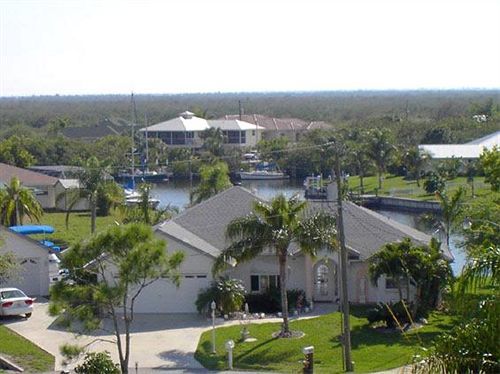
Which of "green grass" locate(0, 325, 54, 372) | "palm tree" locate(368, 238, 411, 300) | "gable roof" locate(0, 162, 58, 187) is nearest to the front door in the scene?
"palm tree" locate(368, 238, 411, 300)

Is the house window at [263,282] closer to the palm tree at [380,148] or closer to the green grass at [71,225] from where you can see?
the green grass at [71,225]

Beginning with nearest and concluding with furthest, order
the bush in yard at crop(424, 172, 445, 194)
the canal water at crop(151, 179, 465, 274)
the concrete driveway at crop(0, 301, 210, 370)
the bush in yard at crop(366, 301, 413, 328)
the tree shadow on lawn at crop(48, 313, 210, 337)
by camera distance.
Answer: the concrete driveway at crop(0, 301, 210, 370), the bush in yard at crop(366, 301, 413, 328), the tree shadow on lawn at crop(48, 313, 210, 337), the canal water at crop(151, 179, 465, 274), the bush in yard at crop(424, 172, 445, 194)

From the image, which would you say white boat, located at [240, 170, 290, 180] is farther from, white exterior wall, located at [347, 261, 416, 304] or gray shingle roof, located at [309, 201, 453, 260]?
white exterior wall, located at [347, 261, 416, 304]

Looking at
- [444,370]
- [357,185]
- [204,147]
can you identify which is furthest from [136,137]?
[444,370]

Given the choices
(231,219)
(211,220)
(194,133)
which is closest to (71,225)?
(211,220)

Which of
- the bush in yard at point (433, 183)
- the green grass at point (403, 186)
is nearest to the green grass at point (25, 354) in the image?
the green grass at point (403, 186)

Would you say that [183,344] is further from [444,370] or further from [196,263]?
[444,370]

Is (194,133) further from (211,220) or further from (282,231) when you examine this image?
(282,231)
